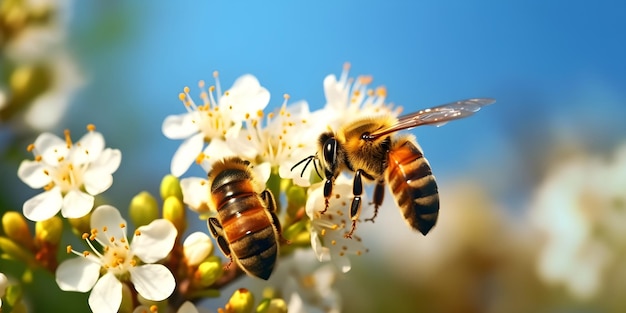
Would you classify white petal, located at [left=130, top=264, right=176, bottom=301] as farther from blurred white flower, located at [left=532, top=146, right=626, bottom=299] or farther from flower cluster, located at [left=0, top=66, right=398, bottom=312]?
blurred white flower, located at [left=532, top=146, right=626, bottom=299]

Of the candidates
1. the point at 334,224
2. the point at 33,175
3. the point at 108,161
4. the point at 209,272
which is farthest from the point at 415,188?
the point at 33,175

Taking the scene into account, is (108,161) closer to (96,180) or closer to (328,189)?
(96,180)

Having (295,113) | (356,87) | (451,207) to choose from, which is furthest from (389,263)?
(295,113)

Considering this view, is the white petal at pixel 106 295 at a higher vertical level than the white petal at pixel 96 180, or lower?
lower

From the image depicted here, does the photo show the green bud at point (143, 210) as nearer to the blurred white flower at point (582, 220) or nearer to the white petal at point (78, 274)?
the white petal at point (78, 274)

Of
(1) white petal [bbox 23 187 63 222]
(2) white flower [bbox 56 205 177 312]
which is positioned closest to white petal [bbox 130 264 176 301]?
(2) white flower [bbox 56 205 177 312]

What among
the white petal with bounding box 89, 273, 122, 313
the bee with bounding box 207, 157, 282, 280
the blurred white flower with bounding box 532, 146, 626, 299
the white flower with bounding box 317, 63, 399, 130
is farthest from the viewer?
the blurred white flower with bounding box 532, 146, 626, 299

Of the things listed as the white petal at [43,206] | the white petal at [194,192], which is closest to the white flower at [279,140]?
the white petal at [194,192]
